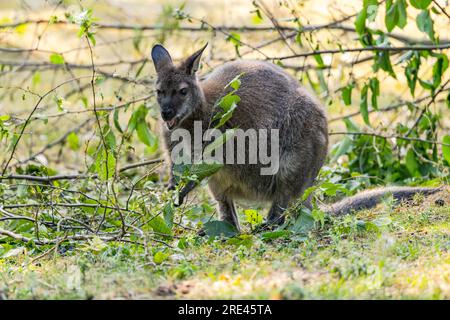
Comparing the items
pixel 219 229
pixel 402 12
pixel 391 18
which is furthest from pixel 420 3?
pixel 219 229

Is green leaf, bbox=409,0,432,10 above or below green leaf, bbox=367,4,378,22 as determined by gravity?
above

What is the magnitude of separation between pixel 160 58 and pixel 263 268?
213 centimetres

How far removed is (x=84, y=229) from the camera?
5.13 metres

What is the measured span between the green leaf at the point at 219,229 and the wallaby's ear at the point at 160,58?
123 cm

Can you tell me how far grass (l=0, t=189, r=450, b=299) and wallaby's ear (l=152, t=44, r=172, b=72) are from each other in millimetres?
1371

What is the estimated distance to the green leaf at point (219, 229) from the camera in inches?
196

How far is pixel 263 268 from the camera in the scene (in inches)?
154

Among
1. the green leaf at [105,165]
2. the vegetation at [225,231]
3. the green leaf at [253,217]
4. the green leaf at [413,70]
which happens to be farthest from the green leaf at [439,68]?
the green leaf at [105,165]

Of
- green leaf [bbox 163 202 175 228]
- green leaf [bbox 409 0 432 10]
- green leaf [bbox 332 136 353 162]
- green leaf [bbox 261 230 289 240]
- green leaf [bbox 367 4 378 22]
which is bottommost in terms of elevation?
green leaf [bbox 261 230 289 240]

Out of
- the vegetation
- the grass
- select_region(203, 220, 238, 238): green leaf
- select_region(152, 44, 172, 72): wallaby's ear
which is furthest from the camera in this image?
select_region(152, 44, 172, 72): wallaby's ear

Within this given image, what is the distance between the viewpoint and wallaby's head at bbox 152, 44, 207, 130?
5312 mm

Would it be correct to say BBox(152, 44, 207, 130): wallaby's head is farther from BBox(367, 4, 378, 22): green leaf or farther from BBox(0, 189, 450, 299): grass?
BBox(367, 4, 378, 22): green leaf

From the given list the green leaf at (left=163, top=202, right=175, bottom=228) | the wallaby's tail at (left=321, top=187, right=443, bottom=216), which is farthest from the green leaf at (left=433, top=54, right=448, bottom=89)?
the green leaf at (left=163, top=202, right=175, bottom=228)
